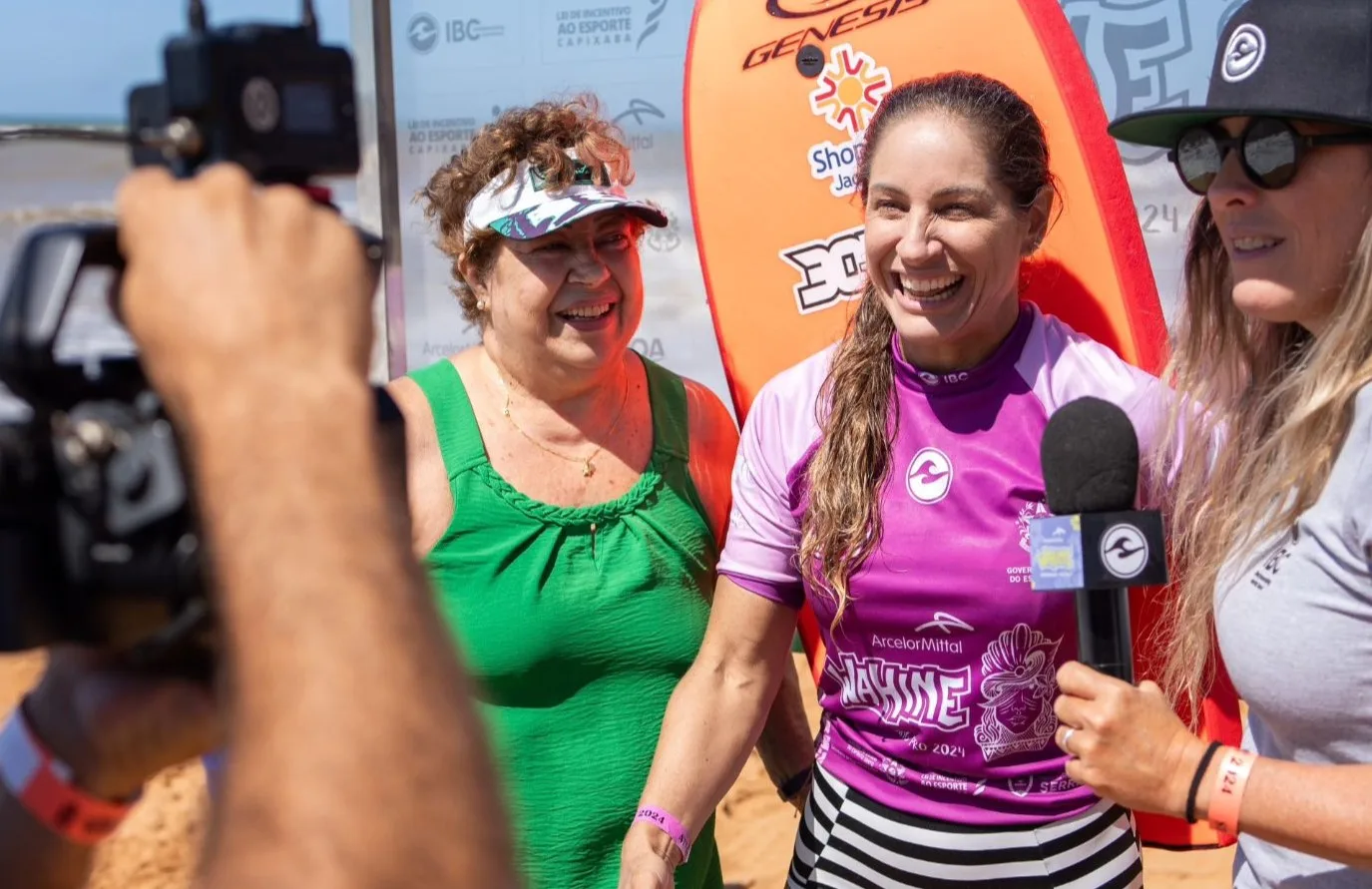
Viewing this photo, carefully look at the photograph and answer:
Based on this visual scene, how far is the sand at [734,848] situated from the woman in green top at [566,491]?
185 cm

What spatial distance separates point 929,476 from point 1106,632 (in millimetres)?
532

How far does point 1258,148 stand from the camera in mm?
1668

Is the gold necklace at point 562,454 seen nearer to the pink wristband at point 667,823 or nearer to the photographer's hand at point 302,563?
the pink wristband at point 667,823

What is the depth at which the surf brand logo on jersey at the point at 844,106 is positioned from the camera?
2.80 metres

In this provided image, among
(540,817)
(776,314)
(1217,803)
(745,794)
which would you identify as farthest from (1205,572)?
(745,794)

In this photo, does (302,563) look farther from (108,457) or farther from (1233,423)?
(1233,423)

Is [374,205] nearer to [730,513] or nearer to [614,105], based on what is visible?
[614,105]

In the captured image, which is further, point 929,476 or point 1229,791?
point 929,476

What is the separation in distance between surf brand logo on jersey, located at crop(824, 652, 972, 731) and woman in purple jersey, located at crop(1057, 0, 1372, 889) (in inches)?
15.0

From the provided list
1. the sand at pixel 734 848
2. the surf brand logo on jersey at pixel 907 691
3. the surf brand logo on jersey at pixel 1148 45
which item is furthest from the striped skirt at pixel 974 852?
the surf brand logo on jersey at pixel 1148 45

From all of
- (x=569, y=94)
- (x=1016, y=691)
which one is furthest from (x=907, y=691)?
(x=569, y=94)

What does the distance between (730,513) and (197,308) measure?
1552 mm

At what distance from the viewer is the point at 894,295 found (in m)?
2.11

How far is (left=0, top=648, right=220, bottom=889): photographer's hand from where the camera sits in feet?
3.19
